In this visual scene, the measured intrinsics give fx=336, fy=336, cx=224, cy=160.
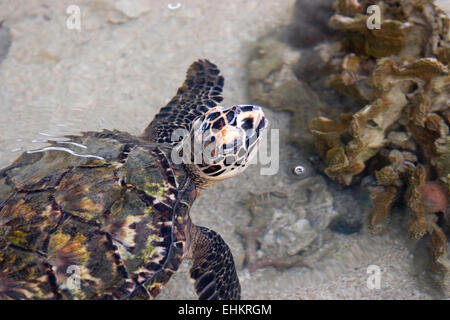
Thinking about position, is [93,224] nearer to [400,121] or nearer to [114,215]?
[114,215]

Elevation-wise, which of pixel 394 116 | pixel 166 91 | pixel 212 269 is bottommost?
pixel 212 269

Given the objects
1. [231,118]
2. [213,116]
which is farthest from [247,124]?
[213,116]

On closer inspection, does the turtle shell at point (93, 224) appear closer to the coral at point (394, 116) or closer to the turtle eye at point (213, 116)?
the turtle eye at point (213, 116)

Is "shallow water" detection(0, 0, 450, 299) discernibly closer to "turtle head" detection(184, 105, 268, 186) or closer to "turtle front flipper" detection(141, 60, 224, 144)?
"turtle front flipper" detection(141, 60, 224, 144)

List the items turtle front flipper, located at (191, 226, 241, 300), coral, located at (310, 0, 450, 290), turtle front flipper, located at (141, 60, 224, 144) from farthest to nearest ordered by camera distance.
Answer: turtle front flipper, located at (141, 60, 224, 144) → coral, located at (310, 0, 450, 290) → turtle front flipper, located at (191, 226, 241, 300)

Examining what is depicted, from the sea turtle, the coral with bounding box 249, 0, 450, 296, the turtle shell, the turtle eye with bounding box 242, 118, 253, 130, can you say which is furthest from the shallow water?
the turtle eye with bounding box 242, 118, 253, 130
